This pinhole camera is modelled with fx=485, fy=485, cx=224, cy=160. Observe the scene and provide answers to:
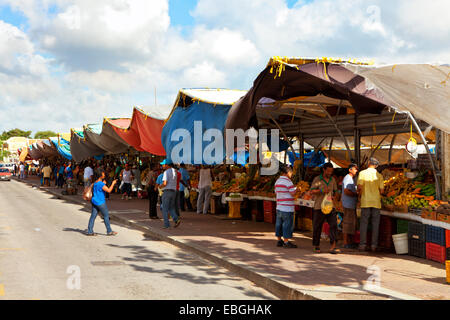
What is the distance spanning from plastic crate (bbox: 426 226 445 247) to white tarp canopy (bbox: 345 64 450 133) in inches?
78.6

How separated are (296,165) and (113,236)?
6.01 m

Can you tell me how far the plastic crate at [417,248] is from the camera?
30.8 ft

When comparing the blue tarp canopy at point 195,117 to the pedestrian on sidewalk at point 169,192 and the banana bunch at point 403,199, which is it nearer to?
the pedestrian on sidewalk at point 169,192

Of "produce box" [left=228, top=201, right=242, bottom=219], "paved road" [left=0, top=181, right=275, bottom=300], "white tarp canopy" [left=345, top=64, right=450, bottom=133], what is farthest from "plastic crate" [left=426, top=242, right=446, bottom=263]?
"produce box" [left=228, top=201, right=242, bottom=219]

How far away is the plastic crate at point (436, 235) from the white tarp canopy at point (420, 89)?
2.00 meters

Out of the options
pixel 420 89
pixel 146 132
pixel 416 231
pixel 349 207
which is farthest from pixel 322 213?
pixel 146 132

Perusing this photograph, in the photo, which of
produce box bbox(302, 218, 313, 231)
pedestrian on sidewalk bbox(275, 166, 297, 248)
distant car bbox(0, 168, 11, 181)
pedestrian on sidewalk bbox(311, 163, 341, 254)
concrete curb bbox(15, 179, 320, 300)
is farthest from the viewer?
distant car bbox(0, 168, 11, 181)

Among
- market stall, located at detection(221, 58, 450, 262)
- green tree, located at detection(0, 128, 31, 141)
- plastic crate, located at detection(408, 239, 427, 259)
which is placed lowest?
plastic crate, located at detection(408, 239, 427, 259)

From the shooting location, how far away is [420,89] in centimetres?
807

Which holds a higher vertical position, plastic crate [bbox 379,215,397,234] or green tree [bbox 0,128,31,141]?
green tree [bbox 0,128,31,141]

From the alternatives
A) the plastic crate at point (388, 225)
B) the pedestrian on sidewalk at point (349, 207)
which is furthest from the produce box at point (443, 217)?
the pedestrian on sidewalk at point (349, 207)

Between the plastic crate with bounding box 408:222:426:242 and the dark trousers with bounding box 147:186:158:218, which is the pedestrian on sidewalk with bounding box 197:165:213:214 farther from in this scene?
the plastic crate with bounding box 408:222:426:242

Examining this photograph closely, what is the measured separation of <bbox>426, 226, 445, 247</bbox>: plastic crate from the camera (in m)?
8.80

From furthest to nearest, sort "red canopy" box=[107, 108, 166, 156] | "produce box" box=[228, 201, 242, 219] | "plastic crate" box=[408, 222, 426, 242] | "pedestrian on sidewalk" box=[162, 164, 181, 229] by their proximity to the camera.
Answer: "red canopy" box=[107, 108, 166, 156] < "produce box" box=[228, 201, 242, 219] < "pedestrian on sidewalk" box=[162, 164, 181, 229] < "plastic crate" box=[408, 222, 426, 242]
